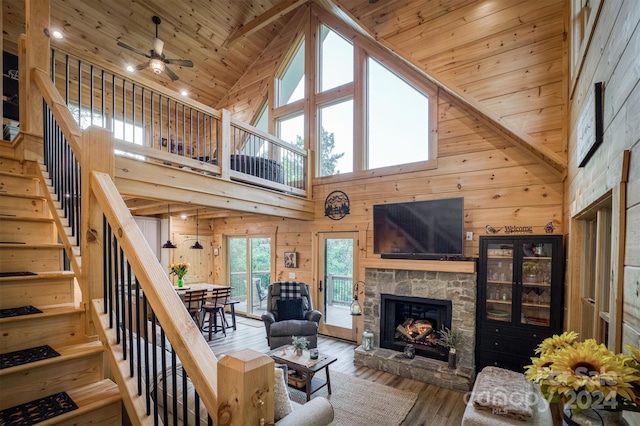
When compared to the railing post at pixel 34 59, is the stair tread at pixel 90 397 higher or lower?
lower

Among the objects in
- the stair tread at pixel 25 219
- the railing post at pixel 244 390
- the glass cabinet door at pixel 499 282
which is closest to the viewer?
the railing post at pixel 244 390

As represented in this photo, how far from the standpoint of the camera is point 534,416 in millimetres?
2490

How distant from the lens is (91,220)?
5.52 ft

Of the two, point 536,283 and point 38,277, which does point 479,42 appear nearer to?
point 536,283

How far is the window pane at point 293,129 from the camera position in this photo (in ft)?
21.3

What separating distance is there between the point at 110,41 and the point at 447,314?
23.6ft

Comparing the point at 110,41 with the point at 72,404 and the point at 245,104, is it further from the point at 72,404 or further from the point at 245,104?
the point at 72,404

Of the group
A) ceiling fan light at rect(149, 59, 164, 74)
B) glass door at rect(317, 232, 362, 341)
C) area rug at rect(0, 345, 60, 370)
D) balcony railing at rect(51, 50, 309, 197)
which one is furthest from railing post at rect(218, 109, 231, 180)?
area rug at rect(0, 345, 60, 370)

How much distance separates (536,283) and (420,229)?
151 cm

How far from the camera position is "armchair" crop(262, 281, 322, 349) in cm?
480

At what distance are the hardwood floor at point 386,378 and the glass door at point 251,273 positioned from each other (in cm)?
68

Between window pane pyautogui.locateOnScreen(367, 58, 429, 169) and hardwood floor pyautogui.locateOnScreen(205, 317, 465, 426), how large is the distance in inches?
124

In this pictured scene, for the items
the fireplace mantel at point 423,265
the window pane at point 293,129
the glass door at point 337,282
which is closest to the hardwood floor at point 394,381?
the glass door at point 337,282

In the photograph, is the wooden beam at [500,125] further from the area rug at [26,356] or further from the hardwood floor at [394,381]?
the area rug at [26,356]
